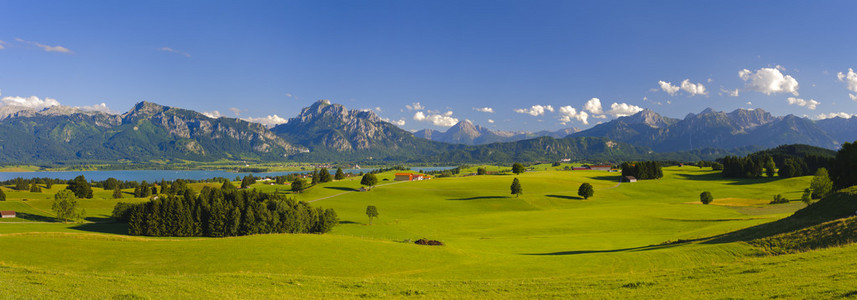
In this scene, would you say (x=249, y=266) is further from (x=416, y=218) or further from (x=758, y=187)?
(x=758, y=187)

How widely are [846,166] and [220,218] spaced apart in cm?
11879

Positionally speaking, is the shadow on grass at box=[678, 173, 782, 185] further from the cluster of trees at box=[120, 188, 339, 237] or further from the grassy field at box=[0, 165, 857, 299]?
the cluster of trees at box=[120, 188, 339, 237]

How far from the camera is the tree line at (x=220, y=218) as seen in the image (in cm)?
7419

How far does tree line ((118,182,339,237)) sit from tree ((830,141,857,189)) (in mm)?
96628

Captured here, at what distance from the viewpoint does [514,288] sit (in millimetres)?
23516

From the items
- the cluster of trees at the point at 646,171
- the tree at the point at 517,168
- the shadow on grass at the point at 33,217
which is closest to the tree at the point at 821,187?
the cluster of trees at the point at 646,171

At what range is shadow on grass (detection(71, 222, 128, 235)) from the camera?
76000 millimetres

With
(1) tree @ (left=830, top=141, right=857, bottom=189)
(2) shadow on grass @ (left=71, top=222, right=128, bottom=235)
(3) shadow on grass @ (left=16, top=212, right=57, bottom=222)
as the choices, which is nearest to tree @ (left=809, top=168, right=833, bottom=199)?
(1) tree @ (left=830, top=141, right=857, bottom=189)

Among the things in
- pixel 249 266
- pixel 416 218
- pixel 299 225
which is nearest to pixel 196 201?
pixel 299 225

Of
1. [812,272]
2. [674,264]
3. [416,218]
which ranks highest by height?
[812,272]

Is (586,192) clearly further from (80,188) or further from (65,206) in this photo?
(80,188)

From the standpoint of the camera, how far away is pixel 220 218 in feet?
249

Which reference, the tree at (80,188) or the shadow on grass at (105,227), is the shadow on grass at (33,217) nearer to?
the shadow on grass at (105,227)

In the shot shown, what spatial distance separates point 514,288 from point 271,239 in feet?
120
